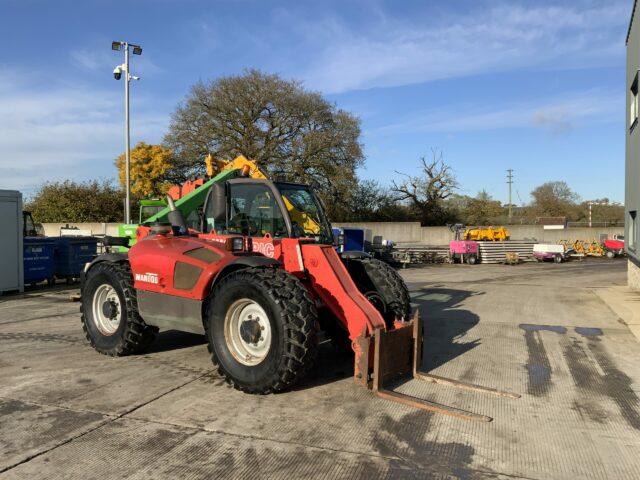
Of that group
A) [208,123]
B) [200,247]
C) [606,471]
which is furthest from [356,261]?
[208,123]

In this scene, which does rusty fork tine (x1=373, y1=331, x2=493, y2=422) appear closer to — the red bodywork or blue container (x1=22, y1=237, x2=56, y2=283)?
the red bodywork

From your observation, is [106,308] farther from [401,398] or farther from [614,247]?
[614,247]

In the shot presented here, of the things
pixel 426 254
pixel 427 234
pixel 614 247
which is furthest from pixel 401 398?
pixel 427 234

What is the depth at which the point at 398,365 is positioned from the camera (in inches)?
215

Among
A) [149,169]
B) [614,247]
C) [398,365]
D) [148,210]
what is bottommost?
[398,365]

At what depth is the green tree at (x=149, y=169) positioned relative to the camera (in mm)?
37969

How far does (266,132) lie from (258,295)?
103 ft

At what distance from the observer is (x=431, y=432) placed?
14.1 feet

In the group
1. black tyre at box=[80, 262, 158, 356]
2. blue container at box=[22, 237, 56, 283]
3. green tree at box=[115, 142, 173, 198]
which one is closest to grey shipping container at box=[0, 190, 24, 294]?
blue container at box=[22, 237, 56, 283]

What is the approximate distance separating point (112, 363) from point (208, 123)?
30.1 meters

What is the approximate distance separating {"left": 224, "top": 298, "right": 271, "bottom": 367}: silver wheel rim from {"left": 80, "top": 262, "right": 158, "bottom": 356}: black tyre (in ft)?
5.63

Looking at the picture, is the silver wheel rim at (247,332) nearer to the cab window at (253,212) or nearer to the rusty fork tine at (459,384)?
the cab window at (253,212)

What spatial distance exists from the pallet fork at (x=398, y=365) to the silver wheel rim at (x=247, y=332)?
37.2 inches

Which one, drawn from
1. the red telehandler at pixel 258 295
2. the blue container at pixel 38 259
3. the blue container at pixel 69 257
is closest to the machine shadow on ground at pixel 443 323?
the red telehandler at pixel 258 295
